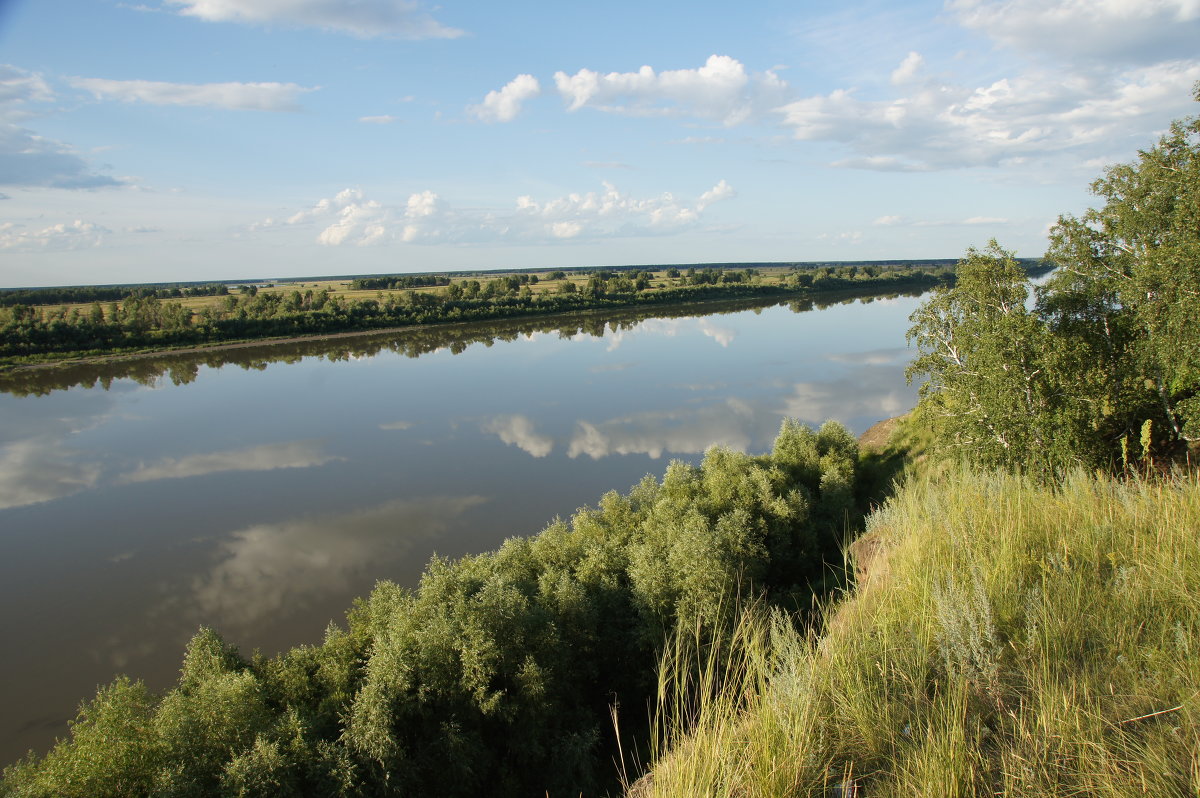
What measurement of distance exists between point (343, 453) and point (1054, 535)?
2578 centimetres

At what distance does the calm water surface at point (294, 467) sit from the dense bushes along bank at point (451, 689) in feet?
11.2

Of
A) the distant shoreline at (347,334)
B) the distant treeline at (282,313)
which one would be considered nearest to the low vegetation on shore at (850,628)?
the distant shoreline at (347,334)

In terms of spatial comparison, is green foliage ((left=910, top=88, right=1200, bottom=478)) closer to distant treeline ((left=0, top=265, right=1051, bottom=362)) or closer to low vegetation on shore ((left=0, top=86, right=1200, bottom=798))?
low vegetation on shore ((left=0, top=86, right=1200, bottom=798))

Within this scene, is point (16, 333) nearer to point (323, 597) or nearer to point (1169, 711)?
point (323, 597)

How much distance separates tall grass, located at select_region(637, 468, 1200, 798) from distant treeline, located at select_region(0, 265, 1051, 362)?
214ft

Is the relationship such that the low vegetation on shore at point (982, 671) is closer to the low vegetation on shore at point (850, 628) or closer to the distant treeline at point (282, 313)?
the low vegetation on shore at point (850, 628)

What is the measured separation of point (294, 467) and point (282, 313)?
159 feet

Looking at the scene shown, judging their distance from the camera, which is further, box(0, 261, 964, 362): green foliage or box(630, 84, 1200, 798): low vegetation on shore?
box(0, 261, 964, 362): green foliage

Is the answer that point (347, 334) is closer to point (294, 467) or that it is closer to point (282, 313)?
point (282, 313)

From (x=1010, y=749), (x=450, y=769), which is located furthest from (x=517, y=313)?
(x=1010, y=749)

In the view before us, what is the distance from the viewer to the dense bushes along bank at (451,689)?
7543 mm

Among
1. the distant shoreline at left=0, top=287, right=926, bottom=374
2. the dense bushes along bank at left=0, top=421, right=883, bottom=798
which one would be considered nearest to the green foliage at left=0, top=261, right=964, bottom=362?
the distant shoreline at left=0, top=287, right=926, bottom=374

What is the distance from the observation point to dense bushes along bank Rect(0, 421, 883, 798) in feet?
24.7

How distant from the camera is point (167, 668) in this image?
12398mm
